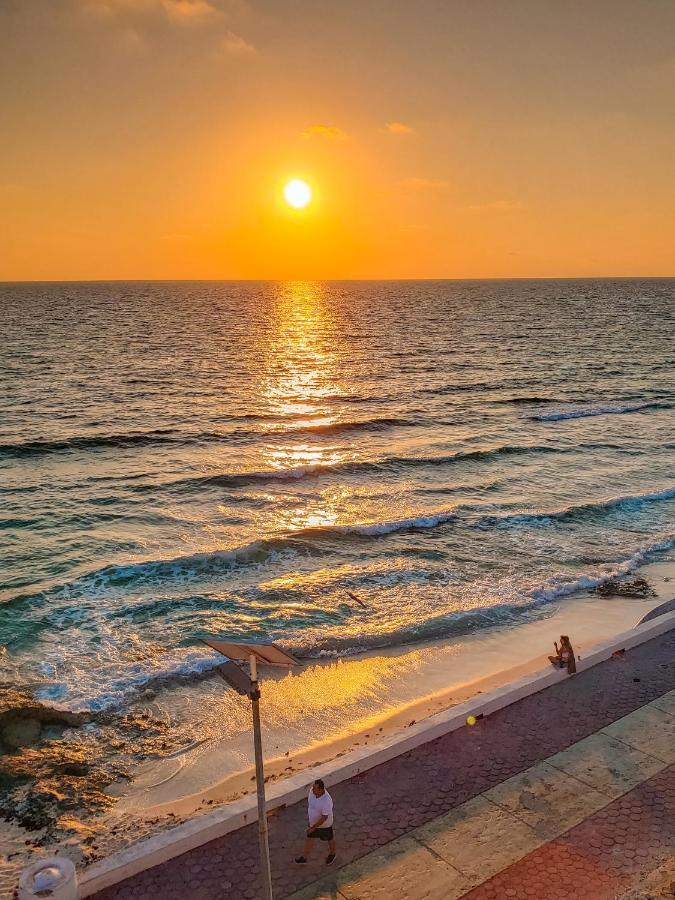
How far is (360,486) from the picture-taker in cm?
3030

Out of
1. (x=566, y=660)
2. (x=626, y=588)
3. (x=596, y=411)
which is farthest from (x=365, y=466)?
(x=596, y=411)

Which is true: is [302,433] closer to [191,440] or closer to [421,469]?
[191,440]

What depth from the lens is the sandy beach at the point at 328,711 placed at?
11.2 metres

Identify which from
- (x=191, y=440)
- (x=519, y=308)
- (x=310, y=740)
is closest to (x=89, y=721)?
(x=310, y=740)

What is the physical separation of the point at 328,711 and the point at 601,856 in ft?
21.5

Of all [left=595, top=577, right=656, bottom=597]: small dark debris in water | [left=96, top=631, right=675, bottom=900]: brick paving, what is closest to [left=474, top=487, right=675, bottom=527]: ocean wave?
[left=595, top=577, right=656, bottom=597]: small dark debris in water

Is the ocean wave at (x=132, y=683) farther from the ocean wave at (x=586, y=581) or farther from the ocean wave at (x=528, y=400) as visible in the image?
the ocean wave at (x=528, y=400)

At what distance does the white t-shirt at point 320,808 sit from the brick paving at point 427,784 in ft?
2.23

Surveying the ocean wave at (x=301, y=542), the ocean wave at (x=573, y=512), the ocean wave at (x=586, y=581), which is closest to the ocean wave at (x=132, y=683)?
the ocean wave at (x=301, y=542)

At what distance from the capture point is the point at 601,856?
9.39 metres

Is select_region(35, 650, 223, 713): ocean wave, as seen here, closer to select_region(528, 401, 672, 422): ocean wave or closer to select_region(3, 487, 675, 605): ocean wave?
select_region(3, 487, 675, 605): ocean wave

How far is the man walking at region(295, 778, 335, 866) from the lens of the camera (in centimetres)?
918

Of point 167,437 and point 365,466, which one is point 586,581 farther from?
point 167,437

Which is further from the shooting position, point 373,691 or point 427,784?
point 373,691
